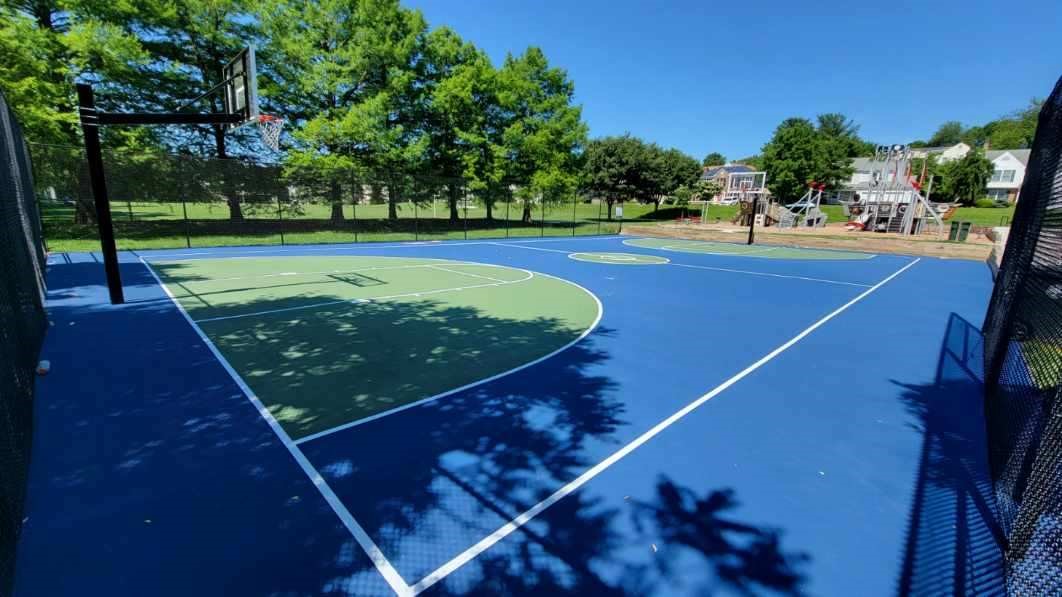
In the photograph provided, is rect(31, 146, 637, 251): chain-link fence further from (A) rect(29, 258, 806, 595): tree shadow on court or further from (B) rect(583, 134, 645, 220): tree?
(B) rect(583, 134, 645, 220): tree

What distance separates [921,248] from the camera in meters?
22.2

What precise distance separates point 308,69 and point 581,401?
84.3 feet

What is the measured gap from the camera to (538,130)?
33.4 metres

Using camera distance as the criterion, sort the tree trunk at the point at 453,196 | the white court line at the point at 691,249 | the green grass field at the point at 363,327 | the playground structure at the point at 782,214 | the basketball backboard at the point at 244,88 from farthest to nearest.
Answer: the playground structure at the point at 782,214 → the tree trunk at the point at 453,196 → the white court line at the point at 691,249 → the basketball backboard at the point at 244,88 → the green grass field at the point at 363,327

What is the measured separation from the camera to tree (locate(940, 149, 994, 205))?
50156mm

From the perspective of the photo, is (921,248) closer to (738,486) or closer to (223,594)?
(738,486)

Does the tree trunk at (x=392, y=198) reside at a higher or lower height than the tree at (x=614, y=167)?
lower

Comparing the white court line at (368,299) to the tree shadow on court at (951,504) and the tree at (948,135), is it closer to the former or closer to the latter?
the tree shadow on court at (951,504)

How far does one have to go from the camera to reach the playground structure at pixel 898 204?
27844 mm

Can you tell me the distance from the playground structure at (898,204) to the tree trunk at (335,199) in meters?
34.0

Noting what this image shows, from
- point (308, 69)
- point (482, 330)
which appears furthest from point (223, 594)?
point (308, 69)

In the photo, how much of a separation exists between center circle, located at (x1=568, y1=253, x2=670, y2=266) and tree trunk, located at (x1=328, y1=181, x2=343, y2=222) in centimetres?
1258

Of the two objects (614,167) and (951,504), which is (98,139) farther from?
(614,167)

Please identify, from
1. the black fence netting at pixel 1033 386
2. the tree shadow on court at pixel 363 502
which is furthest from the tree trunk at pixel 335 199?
the black fence netting at pixel 1033 386
